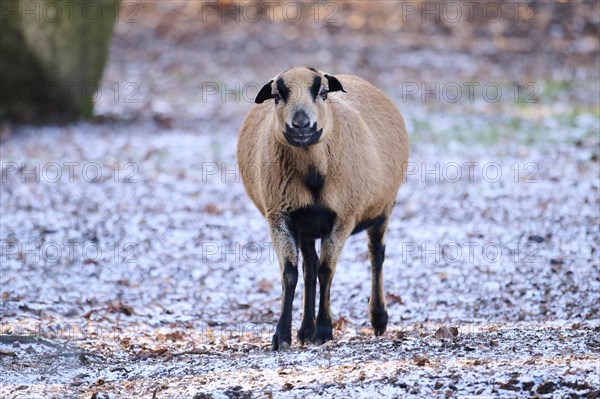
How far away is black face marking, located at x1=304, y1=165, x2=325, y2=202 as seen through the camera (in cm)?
717

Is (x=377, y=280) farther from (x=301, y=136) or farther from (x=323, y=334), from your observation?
(x=301, y=136)

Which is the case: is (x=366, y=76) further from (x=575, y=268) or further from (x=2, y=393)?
(x=2, y=393)

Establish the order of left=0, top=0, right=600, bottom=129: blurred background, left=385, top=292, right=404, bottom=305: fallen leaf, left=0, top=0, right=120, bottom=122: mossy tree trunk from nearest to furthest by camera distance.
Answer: left=385, top=292, right=404, bottom=305: fallen leaf, left=0, top=0, right=120, bottom=122: mossy tree trunk, left=0, top=0, right=600, bottom=129: blurred background

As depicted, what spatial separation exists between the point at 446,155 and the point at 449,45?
7356mm

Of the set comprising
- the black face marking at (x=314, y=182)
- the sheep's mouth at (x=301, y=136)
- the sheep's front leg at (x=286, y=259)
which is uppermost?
the sheep's mouth at (x=301, y=136)

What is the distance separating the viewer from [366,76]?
19.4 meters

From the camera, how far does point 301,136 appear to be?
685cm

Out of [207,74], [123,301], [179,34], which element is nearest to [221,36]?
[179,34]

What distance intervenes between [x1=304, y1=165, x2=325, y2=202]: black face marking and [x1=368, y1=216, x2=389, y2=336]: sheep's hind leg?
3.87 ft

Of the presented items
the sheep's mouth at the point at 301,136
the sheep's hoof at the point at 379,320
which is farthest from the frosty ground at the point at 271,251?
the sheep's mouth at the point at 301,136

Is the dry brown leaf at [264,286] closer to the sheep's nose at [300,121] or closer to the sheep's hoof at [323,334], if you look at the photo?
the sheep's hoof at [323,334]

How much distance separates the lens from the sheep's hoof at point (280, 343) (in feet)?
23.0

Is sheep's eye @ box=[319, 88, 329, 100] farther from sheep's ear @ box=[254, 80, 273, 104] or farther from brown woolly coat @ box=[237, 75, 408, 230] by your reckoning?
sheep's ear @ box=[254, 80, 273, 104]

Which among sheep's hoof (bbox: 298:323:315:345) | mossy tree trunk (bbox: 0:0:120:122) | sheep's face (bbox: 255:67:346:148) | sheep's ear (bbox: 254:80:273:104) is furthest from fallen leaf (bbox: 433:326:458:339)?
mossy tree trunk (bbox: 0:0:120:122)
